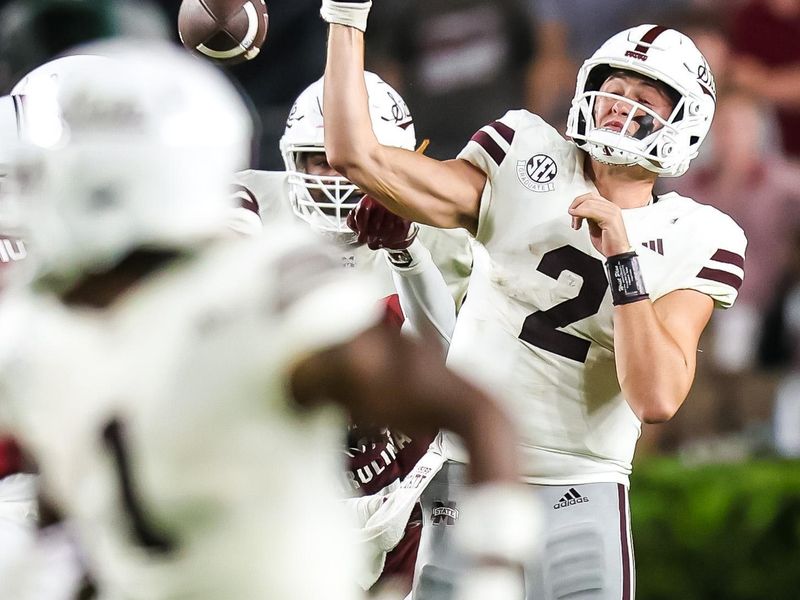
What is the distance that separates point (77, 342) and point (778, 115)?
5253mm

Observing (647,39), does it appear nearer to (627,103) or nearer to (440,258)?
(627,103)

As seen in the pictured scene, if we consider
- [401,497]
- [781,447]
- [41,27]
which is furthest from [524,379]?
[41,27]

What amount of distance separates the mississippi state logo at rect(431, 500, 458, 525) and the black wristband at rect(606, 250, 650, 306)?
601 mm

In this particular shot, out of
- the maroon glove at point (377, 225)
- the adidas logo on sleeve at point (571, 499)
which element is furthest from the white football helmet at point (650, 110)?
the adidas logo on sleeve at point (571, 499)

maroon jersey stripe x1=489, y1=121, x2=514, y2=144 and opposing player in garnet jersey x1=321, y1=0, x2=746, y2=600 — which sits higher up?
maroon jersey stripe x1=489, y1=121, x2=514, y2=144

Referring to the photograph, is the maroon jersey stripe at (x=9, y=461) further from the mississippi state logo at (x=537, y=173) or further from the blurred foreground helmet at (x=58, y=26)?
the blurred foreground helmet at (x=58, y=26)

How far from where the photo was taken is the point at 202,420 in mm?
1724

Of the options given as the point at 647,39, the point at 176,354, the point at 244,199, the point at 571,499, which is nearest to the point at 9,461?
the point at 244,199

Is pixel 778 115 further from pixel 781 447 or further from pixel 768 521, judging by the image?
pixel 768 521

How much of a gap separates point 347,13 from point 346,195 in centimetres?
71

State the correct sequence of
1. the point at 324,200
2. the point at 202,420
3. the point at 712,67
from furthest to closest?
the point at 712,67 → the point at 324,200 → the point at 202,420

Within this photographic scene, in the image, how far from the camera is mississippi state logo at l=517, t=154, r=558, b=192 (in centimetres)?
320

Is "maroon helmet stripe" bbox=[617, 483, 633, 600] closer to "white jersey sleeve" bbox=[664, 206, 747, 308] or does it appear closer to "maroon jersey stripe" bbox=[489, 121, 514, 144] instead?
"white jersey sleeve" bbox=[664, 206, 747, 308]

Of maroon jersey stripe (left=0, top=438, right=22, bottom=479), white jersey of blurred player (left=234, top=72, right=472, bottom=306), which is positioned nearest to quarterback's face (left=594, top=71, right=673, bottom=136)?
white jersey of blurred player (left=234, top=72, right=472, bottom=306)
